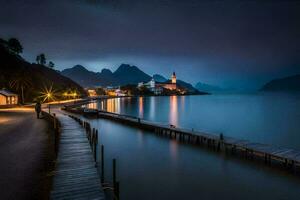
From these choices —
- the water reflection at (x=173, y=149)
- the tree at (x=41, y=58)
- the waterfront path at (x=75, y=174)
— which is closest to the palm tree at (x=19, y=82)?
the water reflection at (x=173, y=149)

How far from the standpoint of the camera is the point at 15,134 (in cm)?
2361

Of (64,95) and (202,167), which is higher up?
(64,95)

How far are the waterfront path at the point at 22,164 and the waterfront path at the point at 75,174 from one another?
1065 mm

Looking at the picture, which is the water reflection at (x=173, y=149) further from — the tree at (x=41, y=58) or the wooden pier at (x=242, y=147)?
the tree at (x=41, y=58)

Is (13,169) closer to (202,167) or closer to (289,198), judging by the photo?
(202,167)

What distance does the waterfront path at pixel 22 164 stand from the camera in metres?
11.3

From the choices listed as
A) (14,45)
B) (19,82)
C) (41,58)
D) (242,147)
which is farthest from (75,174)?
(41,58)

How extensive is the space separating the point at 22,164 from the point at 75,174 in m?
4.71

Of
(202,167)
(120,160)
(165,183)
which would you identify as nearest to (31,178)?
(165,183)

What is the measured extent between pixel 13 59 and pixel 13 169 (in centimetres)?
8235

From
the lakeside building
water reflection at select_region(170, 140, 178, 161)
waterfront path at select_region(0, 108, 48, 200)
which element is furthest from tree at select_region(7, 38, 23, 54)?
water reflection at select_region(170, 140, 178, 161)

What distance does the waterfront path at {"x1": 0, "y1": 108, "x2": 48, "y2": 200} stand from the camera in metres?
11.3

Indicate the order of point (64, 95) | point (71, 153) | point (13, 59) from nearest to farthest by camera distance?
point (71, 153) → point (13, 59) → point (64, 95)

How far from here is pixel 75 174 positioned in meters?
12.9
